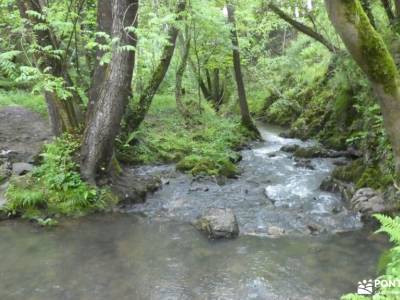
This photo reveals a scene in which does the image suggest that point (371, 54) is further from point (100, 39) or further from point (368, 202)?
point (100, 39)

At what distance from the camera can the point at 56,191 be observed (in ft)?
26.7

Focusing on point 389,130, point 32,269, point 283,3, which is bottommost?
point 32,269

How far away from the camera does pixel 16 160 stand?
31.8 feet

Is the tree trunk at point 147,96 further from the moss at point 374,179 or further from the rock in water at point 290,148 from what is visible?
the moss at point 374,179

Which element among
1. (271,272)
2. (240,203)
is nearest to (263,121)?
(240,203)

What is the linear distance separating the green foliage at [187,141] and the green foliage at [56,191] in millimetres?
2352

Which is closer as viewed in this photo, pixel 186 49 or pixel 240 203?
pixel 240 203

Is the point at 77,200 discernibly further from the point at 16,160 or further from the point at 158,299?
the point at 158,299

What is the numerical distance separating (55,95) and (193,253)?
16.1 ft

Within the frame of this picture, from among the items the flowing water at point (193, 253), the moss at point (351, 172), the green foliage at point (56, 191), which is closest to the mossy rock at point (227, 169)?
the flowing water at point (193, 253)

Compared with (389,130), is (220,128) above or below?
below

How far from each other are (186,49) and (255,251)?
413 inches

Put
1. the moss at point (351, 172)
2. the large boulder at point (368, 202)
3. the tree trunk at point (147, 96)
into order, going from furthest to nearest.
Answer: the tree trunk at point (147, 96)
the moss at point (351, 172)
the large boulder at point (368, 202)

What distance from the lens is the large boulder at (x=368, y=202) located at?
7.51m
